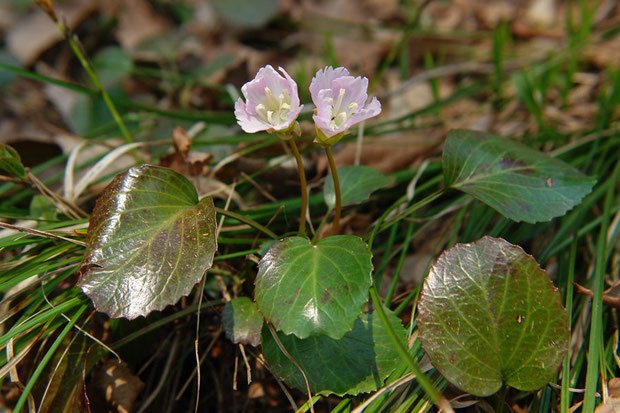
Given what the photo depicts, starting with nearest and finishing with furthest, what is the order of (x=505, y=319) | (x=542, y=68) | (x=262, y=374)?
(x=505, y=319) → (x=262, y=374) → (x=542, y=68)

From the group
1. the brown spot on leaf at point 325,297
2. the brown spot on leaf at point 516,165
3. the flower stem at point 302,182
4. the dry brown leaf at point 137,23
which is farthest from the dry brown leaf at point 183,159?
the dry brown leaf at point 137,23

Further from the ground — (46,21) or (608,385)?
(46,21)

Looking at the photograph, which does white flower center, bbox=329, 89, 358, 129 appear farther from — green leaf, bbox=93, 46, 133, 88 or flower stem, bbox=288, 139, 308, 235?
green leaf, bbox=93, 46, 133, 88

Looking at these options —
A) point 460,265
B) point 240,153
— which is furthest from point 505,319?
point 240,153

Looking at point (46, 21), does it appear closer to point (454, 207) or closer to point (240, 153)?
point (240, 153)

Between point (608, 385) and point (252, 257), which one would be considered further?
point (252, 257)
